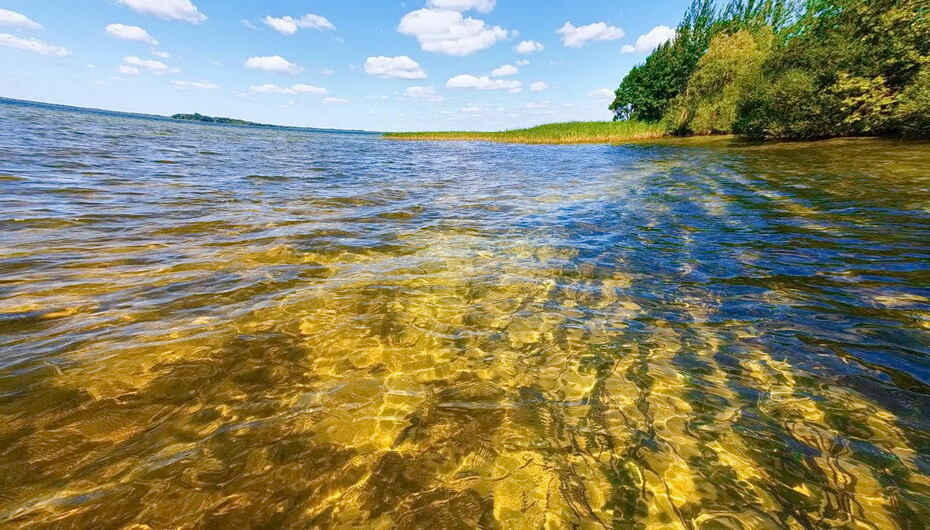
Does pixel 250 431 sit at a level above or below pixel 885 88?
below

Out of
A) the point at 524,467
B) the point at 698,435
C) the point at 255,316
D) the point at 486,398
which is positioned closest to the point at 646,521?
the point at 524,467

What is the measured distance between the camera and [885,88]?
21.6m

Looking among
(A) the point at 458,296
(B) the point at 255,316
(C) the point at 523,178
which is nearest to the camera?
(B) the point at 255,316

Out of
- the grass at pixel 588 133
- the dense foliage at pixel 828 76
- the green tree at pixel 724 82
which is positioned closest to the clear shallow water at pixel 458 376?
the dense foliage at pixel 828 76

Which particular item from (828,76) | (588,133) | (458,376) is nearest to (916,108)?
(828,76)

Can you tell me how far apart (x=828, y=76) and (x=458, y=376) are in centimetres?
3467

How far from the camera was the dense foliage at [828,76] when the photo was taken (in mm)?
20625

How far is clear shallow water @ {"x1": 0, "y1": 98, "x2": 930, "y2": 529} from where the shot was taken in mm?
2184

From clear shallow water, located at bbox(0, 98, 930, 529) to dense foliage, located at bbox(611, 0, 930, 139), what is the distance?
2334 centimetres

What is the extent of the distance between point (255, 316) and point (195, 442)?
1.86 meters

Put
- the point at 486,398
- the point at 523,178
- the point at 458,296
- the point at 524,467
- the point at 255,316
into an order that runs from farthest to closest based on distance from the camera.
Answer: the point at 523,178 < the point at 458,296 < the point at 255,316 < the point at 486,398 < the point at 524,467

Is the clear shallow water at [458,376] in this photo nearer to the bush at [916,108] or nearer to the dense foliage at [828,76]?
the bush at [916,108]

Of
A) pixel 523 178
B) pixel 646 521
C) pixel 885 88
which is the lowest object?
pixel 646 521

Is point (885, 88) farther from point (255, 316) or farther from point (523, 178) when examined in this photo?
point (255, 316)
